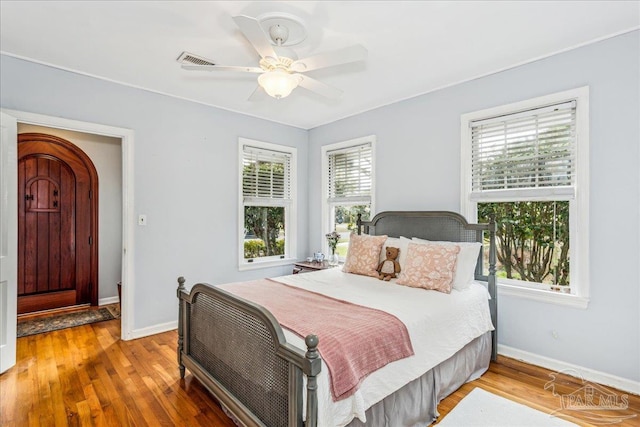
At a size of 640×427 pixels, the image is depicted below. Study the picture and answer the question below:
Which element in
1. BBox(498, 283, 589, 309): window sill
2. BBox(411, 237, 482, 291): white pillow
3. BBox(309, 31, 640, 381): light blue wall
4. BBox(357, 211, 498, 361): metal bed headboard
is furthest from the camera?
BBox(357, 211, 498, 361): metal bed headboard

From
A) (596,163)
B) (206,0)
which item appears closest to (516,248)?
(596,163)

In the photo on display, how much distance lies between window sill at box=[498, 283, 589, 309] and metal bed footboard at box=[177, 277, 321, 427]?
236 cm

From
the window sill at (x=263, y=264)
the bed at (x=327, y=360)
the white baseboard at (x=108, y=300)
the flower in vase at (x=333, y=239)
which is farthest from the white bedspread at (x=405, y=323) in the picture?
the white baseboard at (x=108, y=300)

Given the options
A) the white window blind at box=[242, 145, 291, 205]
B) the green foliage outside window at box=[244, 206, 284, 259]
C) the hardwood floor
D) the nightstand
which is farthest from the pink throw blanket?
the white window blind at box=[242, 145, 291, 205]

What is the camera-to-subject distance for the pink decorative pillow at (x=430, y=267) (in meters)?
2.72

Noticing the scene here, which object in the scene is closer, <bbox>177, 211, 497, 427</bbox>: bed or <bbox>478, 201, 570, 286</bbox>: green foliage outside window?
<bbox>177, 211, 497, 427</bbox>: bed

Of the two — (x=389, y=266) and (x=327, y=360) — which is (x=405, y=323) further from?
(x=389, y=266)

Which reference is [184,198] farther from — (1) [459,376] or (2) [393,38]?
(1) [459,376]

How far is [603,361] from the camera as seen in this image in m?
2.56

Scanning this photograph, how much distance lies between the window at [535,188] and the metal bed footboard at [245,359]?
7.85 feet

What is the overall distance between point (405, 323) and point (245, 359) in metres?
0.97

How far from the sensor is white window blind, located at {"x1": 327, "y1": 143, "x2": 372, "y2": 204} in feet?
14.4

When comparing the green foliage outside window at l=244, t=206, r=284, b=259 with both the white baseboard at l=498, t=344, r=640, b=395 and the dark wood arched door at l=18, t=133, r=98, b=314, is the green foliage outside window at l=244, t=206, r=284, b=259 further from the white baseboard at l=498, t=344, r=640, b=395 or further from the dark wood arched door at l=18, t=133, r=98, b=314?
the white baseboard at l=498, t=344, r=640, b=395

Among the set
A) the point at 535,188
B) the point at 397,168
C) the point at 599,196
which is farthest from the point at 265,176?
the point at 599,196
